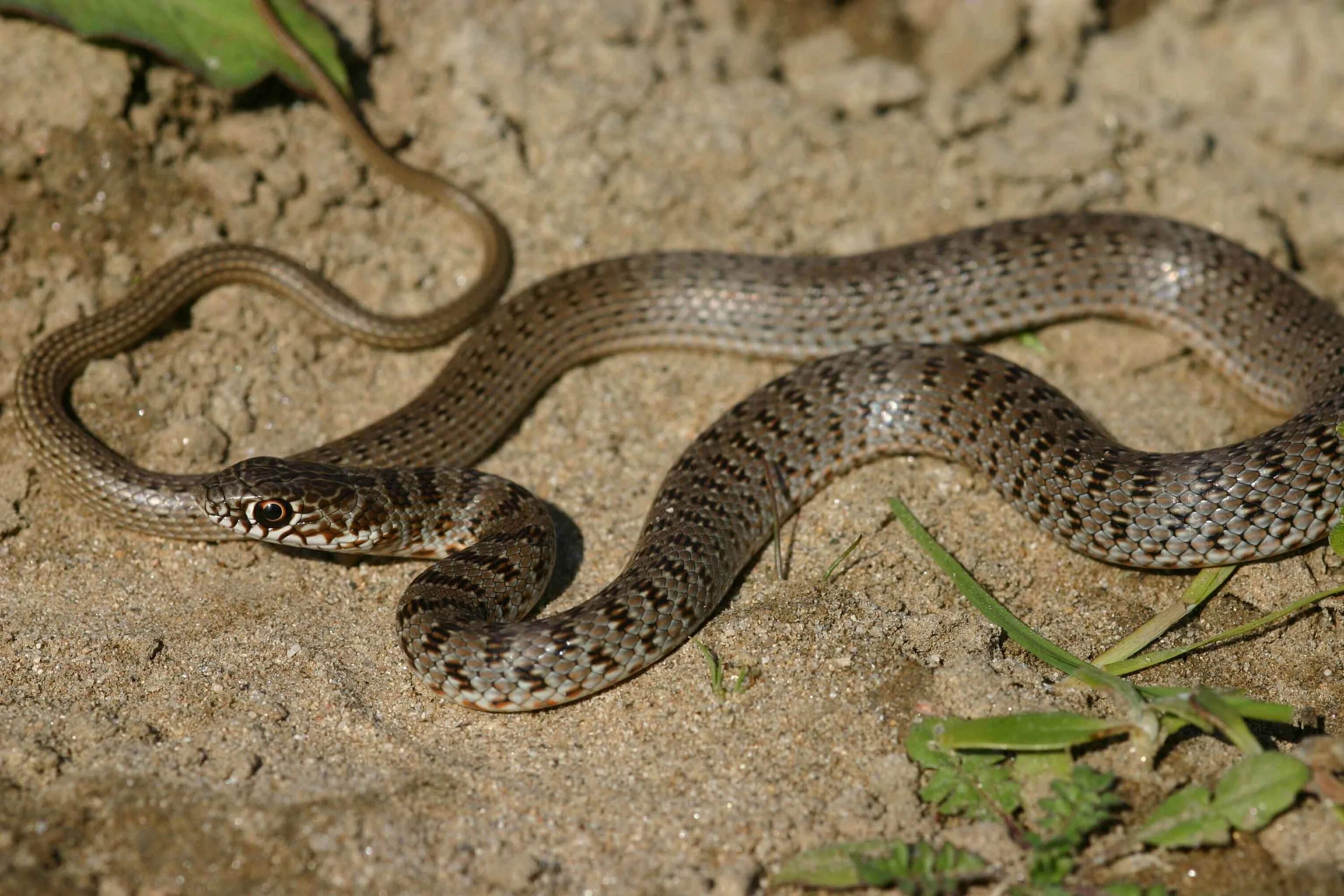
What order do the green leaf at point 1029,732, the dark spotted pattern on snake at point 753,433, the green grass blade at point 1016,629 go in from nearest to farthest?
the green leaf at point 1029,732 < the green grass blade at point 1016,629 < the dark spotted pattern on snake at point 753,433

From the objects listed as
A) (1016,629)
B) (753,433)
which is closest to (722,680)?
(1016,629)

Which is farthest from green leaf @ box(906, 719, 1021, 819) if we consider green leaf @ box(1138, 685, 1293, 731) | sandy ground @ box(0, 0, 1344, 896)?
green leaf @ box(1138, 685, 1293, 731)

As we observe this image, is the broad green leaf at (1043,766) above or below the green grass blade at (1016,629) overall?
below

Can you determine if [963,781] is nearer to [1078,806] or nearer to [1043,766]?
[1043,766]

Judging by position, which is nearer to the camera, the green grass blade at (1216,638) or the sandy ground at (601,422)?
the sandy ground at (601,422)

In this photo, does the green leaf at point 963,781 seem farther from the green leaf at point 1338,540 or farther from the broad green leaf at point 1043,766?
the green leaf at point 1338,540

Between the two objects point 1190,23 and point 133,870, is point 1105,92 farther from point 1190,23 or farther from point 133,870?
point 133,870

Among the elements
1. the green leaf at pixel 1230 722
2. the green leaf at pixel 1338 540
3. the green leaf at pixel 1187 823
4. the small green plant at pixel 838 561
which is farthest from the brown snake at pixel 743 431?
the green leaf at pixel 1187 823

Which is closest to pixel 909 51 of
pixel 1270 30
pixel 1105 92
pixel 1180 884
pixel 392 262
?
pixel 1105 92

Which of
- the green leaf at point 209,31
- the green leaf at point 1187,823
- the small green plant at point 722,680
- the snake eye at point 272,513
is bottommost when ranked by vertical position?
the small green plant at point 722,680
